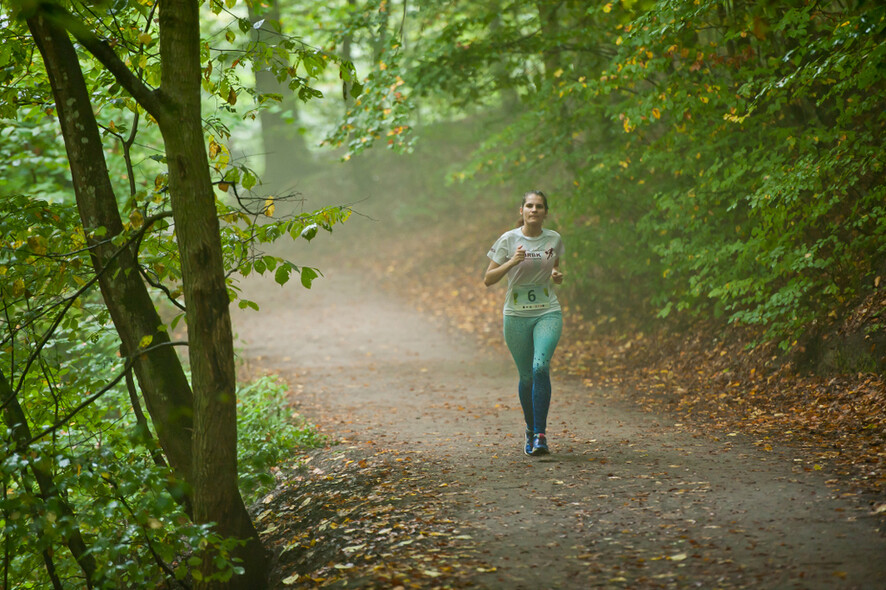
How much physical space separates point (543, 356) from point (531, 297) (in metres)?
0.55

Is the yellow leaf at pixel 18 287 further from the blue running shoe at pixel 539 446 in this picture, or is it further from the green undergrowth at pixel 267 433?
the blue running shoe at pixel 539 446

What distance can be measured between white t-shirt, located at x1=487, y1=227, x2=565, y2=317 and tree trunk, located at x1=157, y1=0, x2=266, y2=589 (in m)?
2.69

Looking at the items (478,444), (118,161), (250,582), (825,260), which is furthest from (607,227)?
(250,582)

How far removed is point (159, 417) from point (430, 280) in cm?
1461

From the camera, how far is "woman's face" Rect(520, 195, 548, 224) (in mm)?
6414

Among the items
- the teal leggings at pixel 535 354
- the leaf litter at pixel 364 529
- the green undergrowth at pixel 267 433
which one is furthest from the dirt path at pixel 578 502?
the teal leggings at pixel 535 354

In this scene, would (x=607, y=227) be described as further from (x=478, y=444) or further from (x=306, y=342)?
(x=306, y=342)

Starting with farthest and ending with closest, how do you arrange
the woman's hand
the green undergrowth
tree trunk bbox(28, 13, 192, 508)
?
the green undergrowth, the woman's hand, tree trunk bbox(28, 13, 192, 508)

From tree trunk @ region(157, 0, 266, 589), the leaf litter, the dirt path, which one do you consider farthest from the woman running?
tree trunk @ region(157, 0, 266, 589)

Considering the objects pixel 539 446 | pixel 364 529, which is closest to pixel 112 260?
pixel 364 529

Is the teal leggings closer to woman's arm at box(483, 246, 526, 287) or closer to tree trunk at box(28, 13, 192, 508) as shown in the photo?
woman's arm at box(483, 246, 526, 287)

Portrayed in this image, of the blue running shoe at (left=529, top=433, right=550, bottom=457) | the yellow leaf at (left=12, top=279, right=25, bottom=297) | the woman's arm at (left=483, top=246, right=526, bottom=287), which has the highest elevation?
the yellow leaf at (left=12, top=279, right=25, bottom=297)

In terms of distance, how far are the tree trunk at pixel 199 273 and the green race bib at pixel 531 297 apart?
276cm

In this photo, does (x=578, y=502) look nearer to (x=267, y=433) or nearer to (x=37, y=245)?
(x=37, y=245)
